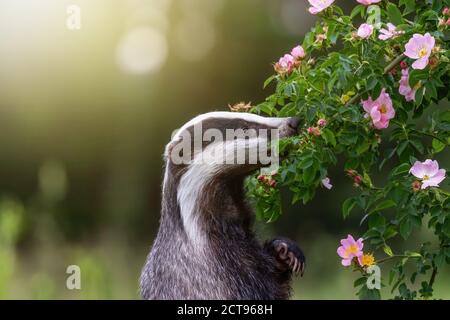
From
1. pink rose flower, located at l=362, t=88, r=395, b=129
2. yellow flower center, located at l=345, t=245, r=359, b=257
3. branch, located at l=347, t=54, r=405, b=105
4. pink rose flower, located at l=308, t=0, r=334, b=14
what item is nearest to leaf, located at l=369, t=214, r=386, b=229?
yellow flower center, located at l=345, t=245, r=359, b=257

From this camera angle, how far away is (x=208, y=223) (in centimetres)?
396

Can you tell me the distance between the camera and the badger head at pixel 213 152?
3957 millimetres

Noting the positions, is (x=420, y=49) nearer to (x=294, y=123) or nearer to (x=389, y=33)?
(x=389, y=33)

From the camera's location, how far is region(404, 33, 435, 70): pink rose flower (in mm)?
3529

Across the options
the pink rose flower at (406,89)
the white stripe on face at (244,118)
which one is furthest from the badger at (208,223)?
the pink rose flower at (406,89)

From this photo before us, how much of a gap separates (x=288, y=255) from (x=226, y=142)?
0.56 m

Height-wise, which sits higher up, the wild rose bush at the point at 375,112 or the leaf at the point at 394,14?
the leaf at the point at 394,14

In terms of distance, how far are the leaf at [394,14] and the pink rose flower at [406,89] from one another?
190 millimetres

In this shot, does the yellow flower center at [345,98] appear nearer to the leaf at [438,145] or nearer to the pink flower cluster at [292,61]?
the pink flower cluster at [292,61]

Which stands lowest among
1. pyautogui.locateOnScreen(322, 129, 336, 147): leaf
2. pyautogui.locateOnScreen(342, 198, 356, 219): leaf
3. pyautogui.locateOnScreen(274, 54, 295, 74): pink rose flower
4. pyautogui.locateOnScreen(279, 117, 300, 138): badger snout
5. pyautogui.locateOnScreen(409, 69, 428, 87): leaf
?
pyautogui.locateOnScreen(342, 198, 356, 219): leaf

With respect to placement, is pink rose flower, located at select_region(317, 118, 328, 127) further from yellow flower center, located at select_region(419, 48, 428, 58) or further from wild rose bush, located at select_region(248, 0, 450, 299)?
yellow flower center, located at select_region(419, 48, 428, 58)

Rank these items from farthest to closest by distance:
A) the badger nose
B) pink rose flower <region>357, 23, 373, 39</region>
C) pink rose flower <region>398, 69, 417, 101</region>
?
the badger nose, pink rose flower <region>398, 69, 417, 101</region>, pink rose flower <region>357, 23, 373, 39</region>

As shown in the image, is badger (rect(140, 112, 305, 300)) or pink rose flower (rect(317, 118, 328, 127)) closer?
pink rose flower (rect(317, 118, 328, 127))

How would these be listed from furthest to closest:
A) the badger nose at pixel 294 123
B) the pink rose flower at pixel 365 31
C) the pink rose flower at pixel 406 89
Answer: the badger nose at pixel 294 123
the pink rose flower at pixel 406 89
the pink rose flower at pixel 365 31
